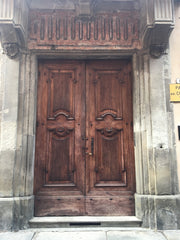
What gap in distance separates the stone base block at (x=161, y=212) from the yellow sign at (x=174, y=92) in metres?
1.53

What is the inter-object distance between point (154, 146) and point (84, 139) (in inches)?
45.2

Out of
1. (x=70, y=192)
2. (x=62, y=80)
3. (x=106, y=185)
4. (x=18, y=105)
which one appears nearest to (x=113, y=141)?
(x=106, y=185)

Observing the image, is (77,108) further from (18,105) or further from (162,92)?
(162,92)

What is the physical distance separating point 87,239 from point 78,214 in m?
0.69

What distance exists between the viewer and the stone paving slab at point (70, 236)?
307 centimetres

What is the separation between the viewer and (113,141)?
3.91 meters

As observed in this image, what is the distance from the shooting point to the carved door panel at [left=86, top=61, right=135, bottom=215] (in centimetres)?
374

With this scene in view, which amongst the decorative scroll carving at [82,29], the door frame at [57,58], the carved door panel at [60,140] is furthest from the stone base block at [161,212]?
the decorative scroll carving at [82,29]

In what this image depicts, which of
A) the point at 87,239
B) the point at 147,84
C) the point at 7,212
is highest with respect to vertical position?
the point at 147,84

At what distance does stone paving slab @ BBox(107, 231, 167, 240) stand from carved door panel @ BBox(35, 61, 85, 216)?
72 centimetres

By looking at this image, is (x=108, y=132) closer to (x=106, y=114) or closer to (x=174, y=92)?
(x=106, y=114)

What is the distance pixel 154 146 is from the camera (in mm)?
3592

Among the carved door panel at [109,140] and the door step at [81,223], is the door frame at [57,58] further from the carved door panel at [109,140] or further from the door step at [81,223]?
the door step at [81,223]

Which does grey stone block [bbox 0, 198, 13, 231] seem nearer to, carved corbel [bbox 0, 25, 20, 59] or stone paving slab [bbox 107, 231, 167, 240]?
stone paving slab [bbox 107, 231, 167, 240]
